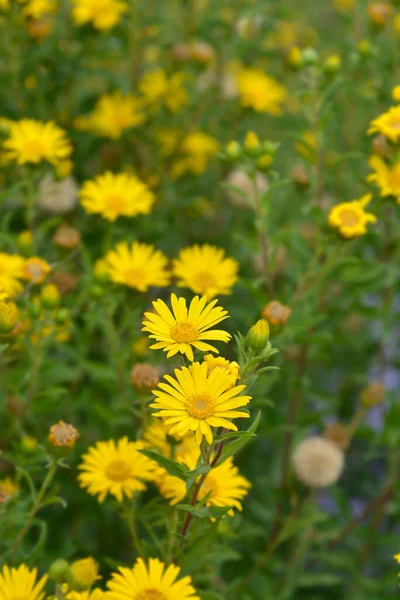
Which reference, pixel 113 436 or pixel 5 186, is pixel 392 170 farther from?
pixel 5 186

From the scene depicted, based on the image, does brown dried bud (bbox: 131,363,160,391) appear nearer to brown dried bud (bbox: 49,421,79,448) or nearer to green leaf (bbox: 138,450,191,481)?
brown dried bud (bbox: 49,421,79,448)

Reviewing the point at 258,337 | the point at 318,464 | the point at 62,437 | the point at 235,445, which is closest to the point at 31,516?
the point at 62,437

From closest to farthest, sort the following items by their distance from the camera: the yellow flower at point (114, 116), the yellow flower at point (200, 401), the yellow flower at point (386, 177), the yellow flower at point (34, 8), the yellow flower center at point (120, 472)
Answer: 1. the yellow flower at point (200, 401)
2. the yellow flower center at point (120, 472)
3. the yellow flower at point (386, 177)
4. the yellow flower at point (34, 8)
5. the yellow flower at point (114, 116)

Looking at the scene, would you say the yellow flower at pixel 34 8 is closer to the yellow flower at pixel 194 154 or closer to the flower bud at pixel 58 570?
the yellow flower at pixel 194 154

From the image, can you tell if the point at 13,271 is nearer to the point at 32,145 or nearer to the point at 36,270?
the point at 36,270

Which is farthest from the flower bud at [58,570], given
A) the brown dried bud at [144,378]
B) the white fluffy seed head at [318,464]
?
the white fluffy seed head at [318,464]
